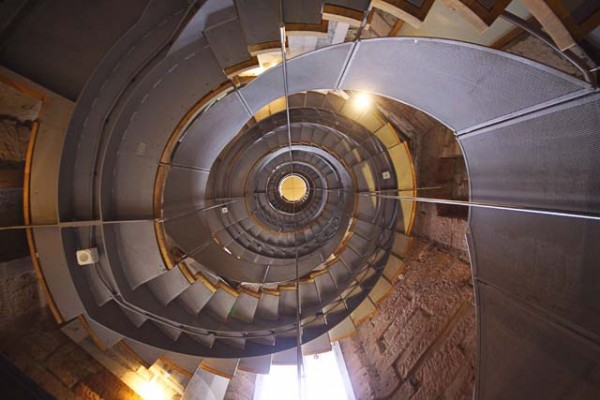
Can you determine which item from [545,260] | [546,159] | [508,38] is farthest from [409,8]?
[545,260]

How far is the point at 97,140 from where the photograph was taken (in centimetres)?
318

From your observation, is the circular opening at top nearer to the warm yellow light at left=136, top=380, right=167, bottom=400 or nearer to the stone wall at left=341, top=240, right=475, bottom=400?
the stone wall at left=341, top=240, right=475, bottom=400

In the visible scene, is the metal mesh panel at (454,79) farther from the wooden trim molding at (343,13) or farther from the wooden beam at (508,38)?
the wooden beam at (508,38)

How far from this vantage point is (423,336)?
15.4 ft

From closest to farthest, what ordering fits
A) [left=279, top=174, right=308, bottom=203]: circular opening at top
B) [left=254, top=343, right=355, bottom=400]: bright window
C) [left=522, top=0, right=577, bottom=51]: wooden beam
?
[left=522, top=0, right=577, bottom=51]: wooden beam < [left=254, top=343, right=355, bottom=400]: bright window < [left=279, top=174, right=308, bottom=203]: circular opening at top

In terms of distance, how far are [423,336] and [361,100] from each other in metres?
4.41

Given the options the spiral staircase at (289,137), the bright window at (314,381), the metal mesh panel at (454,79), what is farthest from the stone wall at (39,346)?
the bright window at (314,381)

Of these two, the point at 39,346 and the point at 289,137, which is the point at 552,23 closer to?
the point at 289,137

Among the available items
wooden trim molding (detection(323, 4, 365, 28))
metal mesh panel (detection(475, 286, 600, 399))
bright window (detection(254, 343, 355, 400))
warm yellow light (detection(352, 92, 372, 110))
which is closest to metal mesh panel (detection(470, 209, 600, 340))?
metal mesh panel (detection(475, 286, 600, 399))

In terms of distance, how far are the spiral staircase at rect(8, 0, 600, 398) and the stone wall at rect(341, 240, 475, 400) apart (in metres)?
0.44

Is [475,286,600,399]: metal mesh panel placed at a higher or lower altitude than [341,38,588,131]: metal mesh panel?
lower

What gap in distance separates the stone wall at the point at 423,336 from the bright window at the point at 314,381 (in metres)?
1.06

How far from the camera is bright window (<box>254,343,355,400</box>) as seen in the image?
295 inches

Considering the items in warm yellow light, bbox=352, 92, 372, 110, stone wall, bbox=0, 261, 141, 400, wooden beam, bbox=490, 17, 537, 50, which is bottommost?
stone wall, bbox=0, 261, 141, 400
